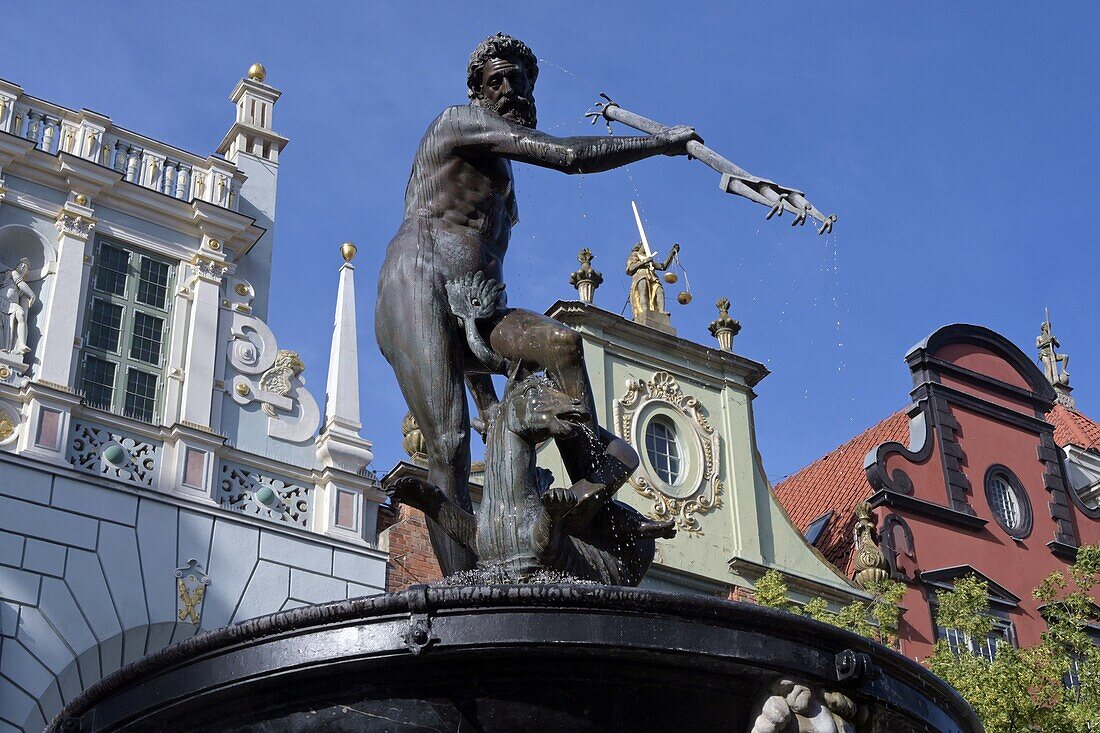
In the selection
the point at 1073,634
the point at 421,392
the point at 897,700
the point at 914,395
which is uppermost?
the point at 914,395

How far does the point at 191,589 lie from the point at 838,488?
12.1 m

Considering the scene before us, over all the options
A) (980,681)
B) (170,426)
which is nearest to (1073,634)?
(980,681)

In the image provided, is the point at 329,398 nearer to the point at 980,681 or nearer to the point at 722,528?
the point at 722,528

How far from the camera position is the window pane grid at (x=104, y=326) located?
16.1m

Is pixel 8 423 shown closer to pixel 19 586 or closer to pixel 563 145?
pixel 19 586

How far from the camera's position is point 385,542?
16.5 meters

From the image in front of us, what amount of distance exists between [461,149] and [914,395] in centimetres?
1789

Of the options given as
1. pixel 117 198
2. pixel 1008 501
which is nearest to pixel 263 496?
pixel 117 198

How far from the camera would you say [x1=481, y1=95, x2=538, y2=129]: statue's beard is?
6.27 m

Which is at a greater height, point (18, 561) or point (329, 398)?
point (329, 398)

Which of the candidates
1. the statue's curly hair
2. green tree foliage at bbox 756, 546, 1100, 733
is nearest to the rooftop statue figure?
green tree foliage at bbox 756, 546, 1100, 733

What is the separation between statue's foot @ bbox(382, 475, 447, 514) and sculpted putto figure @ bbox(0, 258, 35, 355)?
10.7 m

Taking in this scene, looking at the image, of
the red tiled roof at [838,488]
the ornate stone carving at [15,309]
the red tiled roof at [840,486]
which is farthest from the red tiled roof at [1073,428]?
the ornate stone carving at [15,309]

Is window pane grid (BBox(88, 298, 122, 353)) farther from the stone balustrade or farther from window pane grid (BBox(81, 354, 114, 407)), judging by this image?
the stone balustrade
